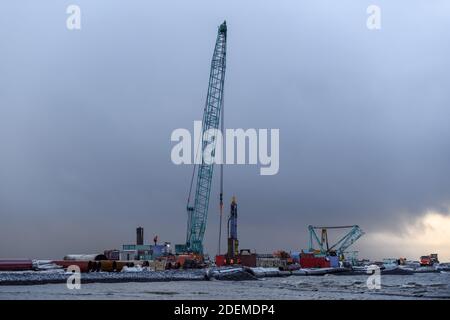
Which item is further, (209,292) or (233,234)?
(233,234)

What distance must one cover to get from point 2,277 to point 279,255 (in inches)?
4280

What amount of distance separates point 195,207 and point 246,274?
163 ft

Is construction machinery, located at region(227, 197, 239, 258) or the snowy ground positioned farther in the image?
construction machinery, located at region(227, 197, 239, 258)

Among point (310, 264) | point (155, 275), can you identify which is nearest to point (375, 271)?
point (310, 264)

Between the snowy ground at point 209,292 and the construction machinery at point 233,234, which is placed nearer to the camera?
the snowy ground at point 209,292

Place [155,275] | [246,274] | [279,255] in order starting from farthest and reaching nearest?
1. [279,255]
2. [246,274]
3. [155,275]

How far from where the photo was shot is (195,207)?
158125mm

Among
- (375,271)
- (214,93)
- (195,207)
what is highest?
(214,93)
